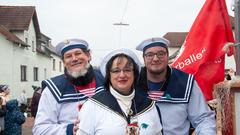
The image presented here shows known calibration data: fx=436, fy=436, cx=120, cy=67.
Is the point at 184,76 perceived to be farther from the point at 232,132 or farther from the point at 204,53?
the point at 232,132

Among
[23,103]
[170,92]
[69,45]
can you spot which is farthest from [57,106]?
[23,103]

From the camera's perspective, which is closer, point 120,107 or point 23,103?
point 120,107

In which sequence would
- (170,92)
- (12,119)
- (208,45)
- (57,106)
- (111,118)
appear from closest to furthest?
1. (111,118)
2. (57,106)
3. (170,92)
4. (208,45)
5. (12,119)

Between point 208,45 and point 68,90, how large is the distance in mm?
1468

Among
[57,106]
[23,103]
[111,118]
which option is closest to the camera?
[111,118]

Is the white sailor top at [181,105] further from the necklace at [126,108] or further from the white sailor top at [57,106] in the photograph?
the necklace at [126,108]

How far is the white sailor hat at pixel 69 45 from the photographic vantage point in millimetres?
3535

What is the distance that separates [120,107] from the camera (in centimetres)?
276

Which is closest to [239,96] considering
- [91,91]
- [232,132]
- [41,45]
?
[232,132]

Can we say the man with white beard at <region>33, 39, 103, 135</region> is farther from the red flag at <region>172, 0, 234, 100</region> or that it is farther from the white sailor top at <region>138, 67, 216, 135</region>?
the red flag at <region>172, 0, 234, 100</region>

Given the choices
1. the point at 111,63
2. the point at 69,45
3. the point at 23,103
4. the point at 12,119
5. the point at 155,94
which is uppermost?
the point at 69,45

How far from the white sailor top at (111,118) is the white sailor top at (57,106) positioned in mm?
522

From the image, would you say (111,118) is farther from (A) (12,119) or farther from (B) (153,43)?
(A) (12,119)

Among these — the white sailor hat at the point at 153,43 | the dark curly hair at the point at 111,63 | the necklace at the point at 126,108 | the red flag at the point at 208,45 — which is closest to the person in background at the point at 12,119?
the red flag at the point at 208,45
